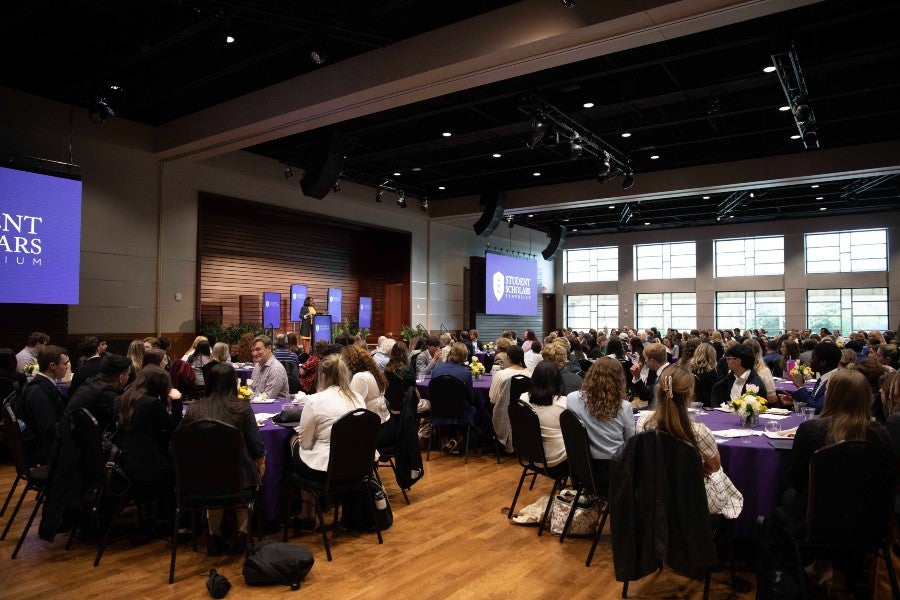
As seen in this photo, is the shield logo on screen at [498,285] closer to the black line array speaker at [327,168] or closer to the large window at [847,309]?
the black line array speaker at [327,168]

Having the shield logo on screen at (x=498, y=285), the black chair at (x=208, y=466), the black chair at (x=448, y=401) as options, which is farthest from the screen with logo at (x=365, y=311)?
the black chair at (x=208, y=466)

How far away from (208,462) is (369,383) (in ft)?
4.61

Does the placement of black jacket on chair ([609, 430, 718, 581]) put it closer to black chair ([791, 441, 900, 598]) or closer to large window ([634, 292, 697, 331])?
black chair ([791, 441, 900, 598])

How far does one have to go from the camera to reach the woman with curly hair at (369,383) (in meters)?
4.49

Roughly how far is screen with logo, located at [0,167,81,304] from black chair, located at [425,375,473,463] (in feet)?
19.3

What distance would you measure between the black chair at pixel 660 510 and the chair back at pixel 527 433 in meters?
1.07

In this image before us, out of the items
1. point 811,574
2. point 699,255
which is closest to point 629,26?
point 811,574

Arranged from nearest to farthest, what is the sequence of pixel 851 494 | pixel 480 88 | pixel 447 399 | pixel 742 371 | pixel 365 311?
→ pixel 851 494, pixel 742 371, pixel 447 399, pixel 480 88, pixel 365 311

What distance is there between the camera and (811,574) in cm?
304

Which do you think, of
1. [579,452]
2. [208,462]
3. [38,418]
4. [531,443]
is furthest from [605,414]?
[38,418]

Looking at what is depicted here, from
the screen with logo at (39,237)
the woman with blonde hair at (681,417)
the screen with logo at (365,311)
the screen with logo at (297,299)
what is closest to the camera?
the woman with blonde hair at (681,417)

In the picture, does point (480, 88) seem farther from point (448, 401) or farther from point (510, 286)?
point (510, 286)

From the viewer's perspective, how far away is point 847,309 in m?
18.4

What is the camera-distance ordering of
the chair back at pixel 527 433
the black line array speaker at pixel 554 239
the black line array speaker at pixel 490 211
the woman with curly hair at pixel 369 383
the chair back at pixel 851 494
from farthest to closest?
1. the black line array speaker at pixel 554 239
2. the black line array speaker at pixel 490 211
3. the woman with curly hair at pixel 369 383
4. the chair back at pixel 527 433
5. the chair back at pixel 851 494
